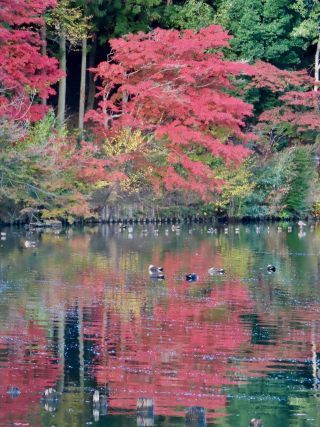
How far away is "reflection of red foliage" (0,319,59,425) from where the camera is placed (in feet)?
38.9

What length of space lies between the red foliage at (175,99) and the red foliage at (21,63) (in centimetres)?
258

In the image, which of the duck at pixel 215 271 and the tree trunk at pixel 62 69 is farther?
the tree trunk at pixel 62 69

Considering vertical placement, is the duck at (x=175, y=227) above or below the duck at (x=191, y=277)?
below

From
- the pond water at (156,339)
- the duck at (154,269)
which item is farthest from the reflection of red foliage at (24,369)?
the duck at (154,269)

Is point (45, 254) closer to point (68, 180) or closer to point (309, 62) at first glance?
point (68, 180)

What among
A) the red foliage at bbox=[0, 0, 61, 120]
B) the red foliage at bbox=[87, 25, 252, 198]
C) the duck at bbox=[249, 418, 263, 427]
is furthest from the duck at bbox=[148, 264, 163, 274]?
the red foliage at bbox=[87, 25, 252, 198]

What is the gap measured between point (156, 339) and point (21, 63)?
2065cm

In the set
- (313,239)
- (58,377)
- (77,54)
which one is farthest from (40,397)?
(77,54)

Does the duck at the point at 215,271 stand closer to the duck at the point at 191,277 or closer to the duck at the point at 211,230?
the duck at the point at 191,277

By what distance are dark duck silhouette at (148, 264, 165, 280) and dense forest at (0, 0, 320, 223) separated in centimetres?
1016

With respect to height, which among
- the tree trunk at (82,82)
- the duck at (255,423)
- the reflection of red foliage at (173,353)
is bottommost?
the tree trunk at (82,82)

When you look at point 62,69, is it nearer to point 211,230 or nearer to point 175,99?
Result: point 175,99

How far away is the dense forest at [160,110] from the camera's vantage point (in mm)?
35375

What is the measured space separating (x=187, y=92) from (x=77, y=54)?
6218 millimetres
